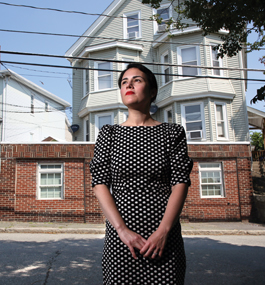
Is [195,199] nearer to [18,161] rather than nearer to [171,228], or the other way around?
[18,161]

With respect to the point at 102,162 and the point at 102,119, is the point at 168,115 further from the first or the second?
the point at 102,162

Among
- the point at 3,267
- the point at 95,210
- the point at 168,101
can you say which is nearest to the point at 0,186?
the point at 95,210

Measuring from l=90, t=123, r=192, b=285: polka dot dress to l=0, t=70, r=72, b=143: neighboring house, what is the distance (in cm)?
1799

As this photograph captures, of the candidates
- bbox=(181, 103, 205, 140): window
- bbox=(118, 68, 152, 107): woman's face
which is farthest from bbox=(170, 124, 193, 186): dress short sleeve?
bbox=(181, 103, 205, 140): window

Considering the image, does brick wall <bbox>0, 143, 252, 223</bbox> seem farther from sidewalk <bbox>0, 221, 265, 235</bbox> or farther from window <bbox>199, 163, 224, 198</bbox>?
sidewalk <bbox>0, 221, 265, 235</bbox>

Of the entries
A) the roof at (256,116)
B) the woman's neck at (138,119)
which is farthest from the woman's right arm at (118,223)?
the roof at (256,116)

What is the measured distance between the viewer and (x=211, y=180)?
14398mm

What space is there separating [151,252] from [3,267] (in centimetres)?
505

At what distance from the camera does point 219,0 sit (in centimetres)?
592

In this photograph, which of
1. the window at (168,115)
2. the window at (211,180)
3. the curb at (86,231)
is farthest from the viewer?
the window at (168,115)

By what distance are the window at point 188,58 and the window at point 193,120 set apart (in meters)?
2.03

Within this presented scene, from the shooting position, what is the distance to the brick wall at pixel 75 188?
1342 cm

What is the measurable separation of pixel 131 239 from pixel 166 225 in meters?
0.22

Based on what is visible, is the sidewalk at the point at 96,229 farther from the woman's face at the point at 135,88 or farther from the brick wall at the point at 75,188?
the woman's face at the point at 135,88
